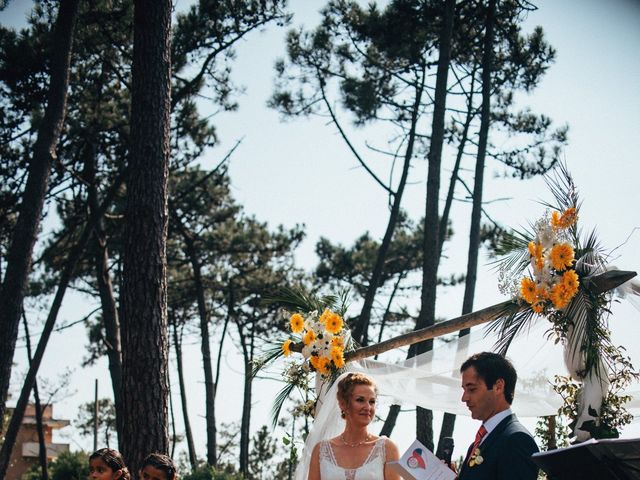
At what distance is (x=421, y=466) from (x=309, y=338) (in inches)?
129

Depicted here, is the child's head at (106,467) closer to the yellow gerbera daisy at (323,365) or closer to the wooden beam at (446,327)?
the yellow gerbera daisy at (323,365)

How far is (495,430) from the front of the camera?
4.01 meters

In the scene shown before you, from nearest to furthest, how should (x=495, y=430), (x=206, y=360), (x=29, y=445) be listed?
(x=495, y=430) < (x=206, y=360) < (x=29, y=445)

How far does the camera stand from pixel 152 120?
812 centimetres

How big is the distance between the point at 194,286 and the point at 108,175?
18.2 feet

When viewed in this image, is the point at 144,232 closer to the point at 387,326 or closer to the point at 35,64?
the point at 35,64

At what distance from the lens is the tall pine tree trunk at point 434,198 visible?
12.2 m

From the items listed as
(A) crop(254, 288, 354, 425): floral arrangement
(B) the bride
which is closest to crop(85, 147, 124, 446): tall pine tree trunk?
(A) crop(254, 288, 354, 425): floral arrangement

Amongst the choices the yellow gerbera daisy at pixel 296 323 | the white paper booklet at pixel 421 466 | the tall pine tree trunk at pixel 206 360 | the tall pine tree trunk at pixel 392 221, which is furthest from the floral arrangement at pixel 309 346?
the tall pine tree trunk at pixel 206 360

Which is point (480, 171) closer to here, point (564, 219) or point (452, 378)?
point (452, 378)

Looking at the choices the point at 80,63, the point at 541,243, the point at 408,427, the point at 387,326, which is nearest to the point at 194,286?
the point at 387,326

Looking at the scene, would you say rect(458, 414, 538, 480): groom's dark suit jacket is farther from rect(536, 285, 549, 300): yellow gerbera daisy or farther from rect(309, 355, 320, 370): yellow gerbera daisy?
rect(309, 355, 320, 370): yellow gerbera daisy

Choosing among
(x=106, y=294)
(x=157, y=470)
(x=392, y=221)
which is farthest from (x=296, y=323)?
(x=106, y=294)

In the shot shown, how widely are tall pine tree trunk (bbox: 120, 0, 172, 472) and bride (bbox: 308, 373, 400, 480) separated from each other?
2.17 meters
